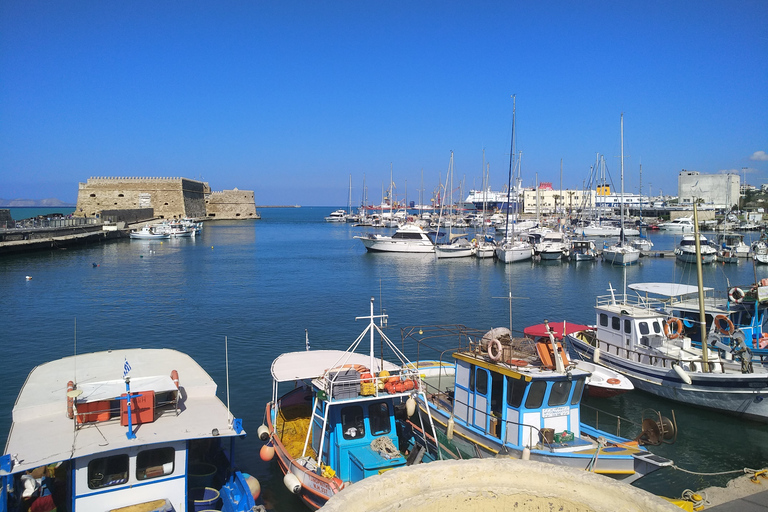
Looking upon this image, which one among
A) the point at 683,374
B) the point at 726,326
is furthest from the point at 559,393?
the point at 726,326

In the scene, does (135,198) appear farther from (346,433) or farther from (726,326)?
(346,433)

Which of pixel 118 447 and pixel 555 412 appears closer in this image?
pixel 118 447

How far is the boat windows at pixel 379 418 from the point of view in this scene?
39.7ft

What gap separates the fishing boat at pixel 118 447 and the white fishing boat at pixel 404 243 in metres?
52.9

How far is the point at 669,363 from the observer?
60.0 ft

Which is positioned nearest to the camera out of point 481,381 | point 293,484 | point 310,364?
point 293,484

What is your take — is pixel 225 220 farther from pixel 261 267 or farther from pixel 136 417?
pixel 136 417

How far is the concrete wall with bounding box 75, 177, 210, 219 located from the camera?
105m

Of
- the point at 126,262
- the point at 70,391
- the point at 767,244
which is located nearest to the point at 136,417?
the point at 70,391

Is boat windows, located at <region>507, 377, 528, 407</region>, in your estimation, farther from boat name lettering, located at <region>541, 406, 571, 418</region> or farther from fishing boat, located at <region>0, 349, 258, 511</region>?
fishing boat, located at <region>0, 349, 258, 511</region>

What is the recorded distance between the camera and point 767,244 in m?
59.2

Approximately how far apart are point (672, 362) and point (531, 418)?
338 inches

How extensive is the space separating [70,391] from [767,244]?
67.4 meters

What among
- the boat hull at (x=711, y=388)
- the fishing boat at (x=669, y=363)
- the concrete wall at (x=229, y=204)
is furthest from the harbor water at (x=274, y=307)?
the concrete wall at (x=229, y=204)
